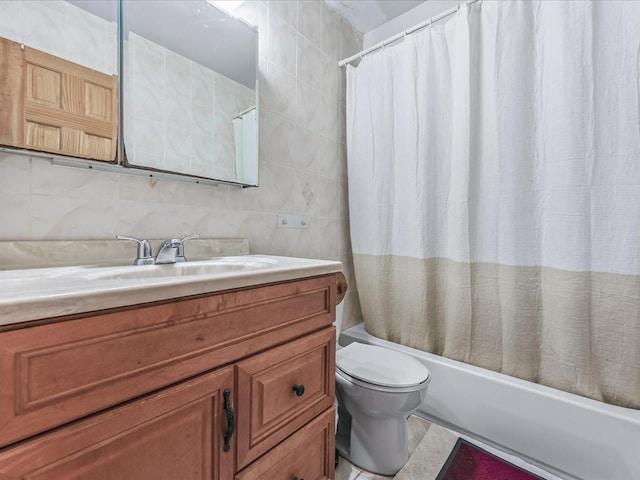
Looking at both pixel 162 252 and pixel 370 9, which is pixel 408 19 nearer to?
pixel 370 9

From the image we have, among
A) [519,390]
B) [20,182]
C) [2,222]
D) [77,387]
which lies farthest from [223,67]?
[519,390]

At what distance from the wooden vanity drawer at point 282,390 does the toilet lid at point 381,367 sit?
0.83 feet

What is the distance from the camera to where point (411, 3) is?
1.79 m

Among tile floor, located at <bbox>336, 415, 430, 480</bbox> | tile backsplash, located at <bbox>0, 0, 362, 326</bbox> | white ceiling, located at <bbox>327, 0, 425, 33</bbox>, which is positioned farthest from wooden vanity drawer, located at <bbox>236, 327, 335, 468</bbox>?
white ceiling, located at <bbox>327, 0, 425, 33</bbox>

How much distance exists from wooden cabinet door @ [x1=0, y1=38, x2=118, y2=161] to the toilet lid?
115 cm

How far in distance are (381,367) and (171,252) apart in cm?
93

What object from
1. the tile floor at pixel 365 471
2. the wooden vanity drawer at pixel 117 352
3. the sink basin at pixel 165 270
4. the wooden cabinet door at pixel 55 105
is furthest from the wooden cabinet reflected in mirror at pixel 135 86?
the tile floor at pixel 365 471

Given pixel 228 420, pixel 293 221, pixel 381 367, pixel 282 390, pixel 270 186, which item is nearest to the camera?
pixel 228 420

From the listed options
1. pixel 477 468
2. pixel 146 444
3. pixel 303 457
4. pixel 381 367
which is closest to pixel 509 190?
pixel 381 367

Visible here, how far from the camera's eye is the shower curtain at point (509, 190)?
3.60 feet

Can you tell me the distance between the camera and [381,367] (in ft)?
4.01

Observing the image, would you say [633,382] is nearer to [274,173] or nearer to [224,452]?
[224,452]

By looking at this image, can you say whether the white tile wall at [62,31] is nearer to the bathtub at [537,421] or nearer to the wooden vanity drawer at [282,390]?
the wooden vanity drawer at [282,390]

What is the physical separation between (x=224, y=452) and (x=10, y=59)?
115 centimetres
